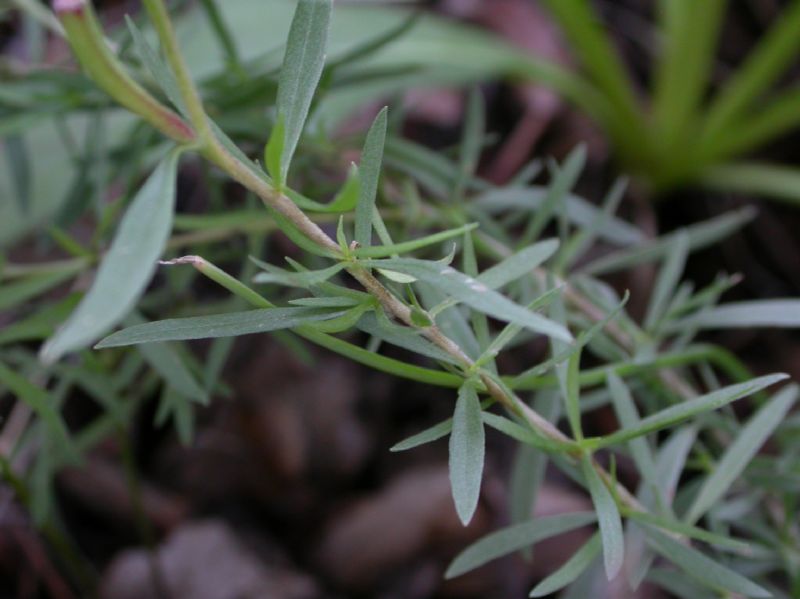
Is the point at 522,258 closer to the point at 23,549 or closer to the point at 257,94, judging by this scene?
the point at 257,94

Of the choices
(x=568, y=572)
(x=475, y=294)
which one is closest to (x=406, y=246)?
(x=475, y=294)

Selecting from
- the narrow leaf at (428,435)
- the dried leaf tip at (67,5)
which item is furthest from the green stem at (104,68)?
the narrow leaf at (428,435)

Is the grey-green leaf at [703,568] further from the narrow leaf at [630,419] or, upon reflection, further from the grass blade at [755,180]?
the grass blade at [755,180]

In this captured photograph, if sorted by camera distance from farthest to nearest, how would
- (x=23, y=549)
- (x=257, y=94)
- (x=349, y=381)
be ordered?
1. (x=349, y=381)
2. (x=23, y=549)
3. (x=257, y=94)

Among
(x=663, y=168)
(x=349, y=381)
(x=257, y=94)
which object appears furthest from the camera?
(x=663, y=168)

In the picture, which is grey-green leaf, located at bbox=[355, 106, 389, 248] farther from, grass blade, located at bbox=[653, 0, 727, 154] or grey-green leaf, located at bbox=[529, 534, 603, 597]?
grass blade, located at bbox=[653, 0, 727, 154]

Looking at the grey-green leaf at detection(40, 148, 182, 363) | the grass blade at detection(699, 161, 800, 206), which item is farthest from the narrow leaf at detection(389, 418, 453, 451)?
the grass blade at detection(699, 161, 800, 206)

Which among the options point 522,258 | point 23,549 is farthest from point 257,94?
point 23,549
